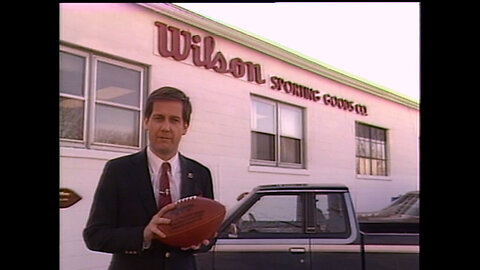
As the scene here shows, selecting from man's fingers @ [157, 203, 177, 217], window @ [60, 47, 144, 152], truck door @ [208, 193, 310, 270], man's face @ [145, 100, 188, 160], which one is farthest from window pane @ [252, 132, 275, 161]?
window @ [60, 47, 144, 152]

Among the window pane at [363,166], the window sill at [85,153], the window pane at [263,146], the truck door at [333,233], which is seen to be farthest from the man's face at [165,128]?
the window pane at [363,166]

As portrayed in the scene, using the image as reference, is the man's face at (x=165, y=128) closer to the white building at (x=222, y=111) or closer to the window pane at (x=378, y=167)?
the white building at (x=222, y=111)

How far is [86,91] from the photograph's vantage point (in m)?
A: 3.01

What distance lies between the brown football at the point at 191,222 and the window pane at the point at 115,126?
0.47m

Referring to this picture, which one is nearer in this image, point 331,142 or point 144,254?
point 144,254

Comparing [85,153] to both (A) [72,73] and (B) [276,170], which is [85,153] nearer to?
(A) [72,73]

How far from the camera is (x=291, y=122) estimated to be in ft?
11.5

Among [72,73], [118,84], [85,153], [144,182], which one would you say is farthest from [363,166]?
[72,73]

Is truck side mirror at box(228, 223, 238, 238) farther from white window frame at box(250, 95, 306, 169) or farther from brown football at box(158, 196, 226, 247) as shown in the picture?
white window frame at box(250, 95, 306, 169)

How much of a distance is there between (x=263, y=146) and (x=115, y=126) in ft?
3.15

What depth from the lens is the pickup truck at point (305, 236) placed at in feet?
10.8
